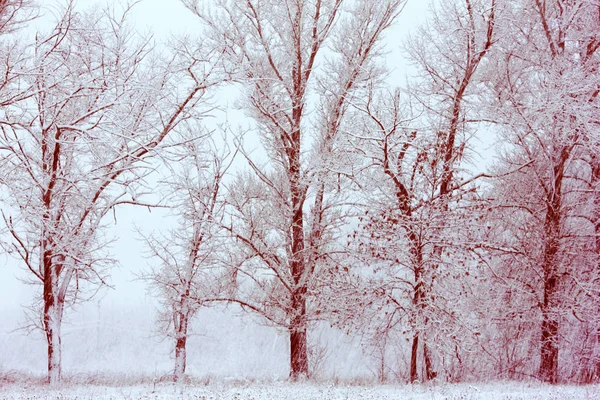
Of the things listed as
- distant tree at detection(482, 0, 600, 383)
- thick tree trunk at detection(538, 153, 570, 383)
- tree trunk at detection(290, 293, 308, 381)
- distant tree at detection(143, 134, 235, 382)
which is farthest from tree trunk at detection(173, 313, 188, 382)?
thick tree trunk at detection(538, 153, 570, 383)

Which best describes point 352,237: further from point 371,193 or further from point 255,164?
point 255,164

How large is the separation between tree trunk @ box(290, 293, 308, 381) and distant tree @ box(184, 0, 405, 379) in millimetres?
26

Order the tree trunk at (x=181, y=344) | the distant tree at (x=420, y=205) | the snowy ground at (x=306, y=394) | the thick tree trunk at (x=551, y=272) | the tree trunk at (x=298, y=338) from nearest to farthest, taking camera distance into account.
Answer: the snowy ground at (x=306, y=394) → the distant tree at (x=420, y=205) → the tree trunk at (x=298, y=338) → the thick tree trunk at (x=551, y=272) → the tree trunk at (x=181, y=344)

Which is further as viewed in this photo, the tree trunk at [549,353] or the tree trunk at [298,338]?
the tree trunk at [549,353]

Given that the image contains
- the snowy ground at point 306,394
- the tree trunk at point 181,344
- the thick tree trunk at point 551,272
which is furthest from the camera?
the tree trunk at point 181,344

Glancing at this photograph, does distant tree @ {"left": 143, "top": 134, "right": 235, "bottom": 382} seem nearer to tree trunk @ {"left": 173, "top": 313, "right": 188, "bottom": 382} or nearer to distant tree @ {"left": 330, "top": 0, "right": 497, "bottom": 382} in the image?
tree trunk @ {"left": 173, "top": 313, "right": 188, "bottom": 382}

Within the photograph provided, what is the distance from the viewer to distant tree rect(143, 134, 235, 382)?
→ 46.0 ft

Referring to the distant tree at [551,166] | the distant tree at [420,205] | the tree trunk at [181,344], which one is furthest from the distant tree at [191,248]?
the distant tree at [551,166]

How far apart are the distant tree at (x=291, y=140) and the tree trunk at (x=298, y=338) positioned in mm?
26

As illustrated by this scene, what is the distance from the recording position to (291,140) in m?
14.5

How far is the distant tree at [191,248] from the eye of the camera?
14.0 m

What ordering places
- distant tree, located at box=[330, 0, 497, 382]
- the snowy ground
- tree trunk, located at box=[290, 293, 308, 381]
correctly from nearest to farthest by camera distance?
the snowy ground
distant tree, located at box=[330, 0, 497, 382]
tree trunk, located at box=[290, 293, 308, 381]

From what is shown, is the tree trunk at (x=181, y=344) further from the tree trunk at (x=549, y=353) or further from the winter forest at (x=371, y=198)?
the tree trunk at (x=549, y=353)

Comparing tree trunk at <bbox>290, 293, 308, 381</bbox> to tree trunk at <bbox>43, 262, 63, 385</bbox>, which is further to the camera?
tree trunk at <bbox>290, 293, 308, 381</bbox>
